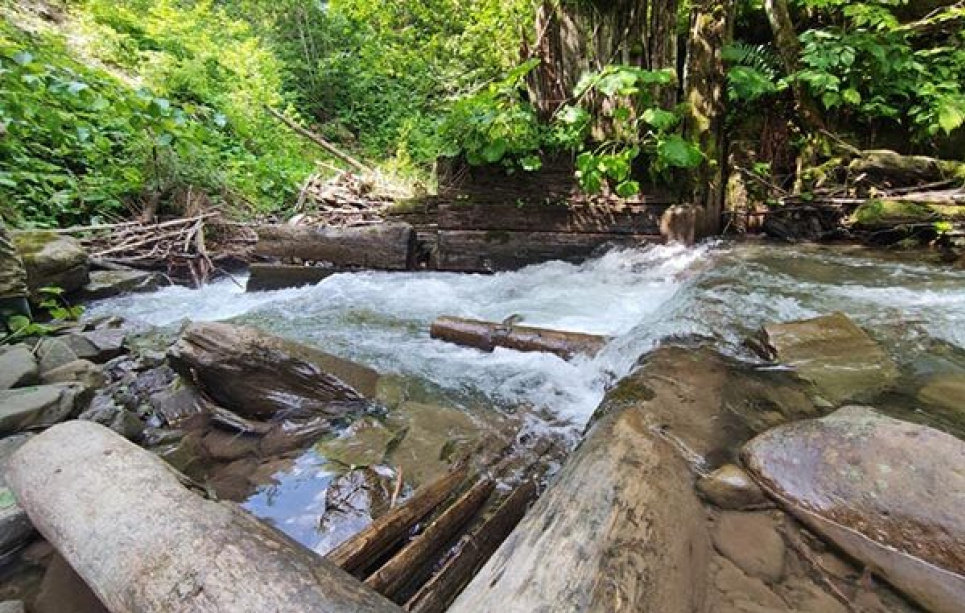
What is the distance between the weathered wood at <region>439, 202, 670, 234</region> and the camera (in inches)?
255

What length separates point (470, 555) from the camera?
178 centimetres

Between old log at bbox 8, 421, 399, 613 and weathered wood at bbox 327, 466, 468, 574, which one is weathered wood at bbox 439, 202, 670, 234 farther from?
old log at bbox 8, 421, 399, 613

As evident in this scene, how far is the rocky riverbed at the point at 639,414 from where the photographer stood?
150 centimetres

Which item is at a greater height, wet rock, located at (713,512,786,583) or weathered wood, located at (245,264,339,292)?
weathered wood, located at (245,264,339,292)

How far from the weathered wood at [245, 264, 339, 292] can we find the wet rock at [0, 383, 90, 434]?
358 cm

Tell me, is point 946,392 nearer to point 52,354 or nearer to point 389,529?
point 389,529

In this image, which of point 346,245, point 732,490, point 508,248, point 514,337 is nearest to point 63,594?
point 732,490

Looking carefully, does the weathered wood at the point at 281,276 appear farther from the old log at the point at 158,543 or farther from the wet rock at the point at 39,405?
the old log at the point at 158,543

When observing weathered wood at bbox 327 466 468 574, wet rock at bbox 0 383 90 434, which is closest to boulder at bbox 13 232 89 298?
wet rock at bbox 0 383 90 434

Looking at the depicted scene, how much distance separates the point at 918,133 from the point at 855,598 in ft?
23.9

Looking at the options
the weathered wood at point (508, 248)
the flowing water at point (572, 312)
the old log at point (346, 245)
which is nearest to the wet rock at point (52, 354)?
the flowing water at point (572, 312)

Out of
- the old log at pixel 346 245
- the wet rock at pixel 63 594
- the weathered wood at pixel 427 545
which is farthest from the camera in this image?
the old log at pixel 346 245

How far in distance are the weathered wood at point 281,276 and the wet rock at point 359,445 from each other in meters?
4.05

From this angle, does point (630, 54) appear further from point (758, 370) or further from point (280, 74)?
point (280, 74)
